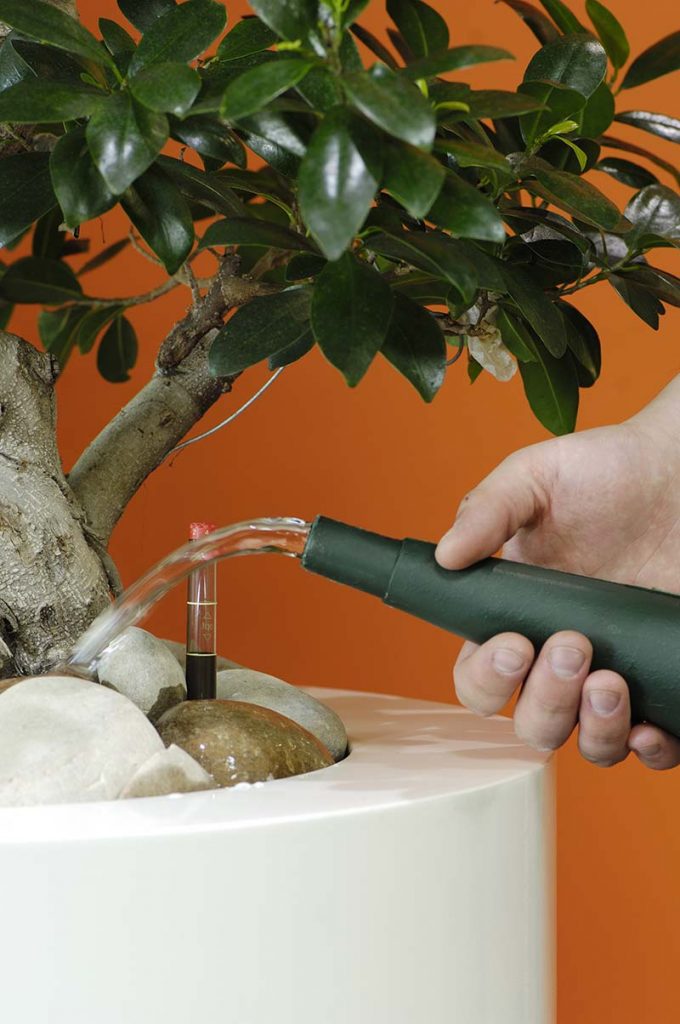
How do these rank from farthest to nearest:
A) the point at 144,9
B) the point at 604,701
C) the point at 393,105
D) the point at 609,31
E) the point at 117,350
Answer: the point at 117,350 < the point at 609,31 < the point at 144,9 < the point at 604,701 < the point at 393,105

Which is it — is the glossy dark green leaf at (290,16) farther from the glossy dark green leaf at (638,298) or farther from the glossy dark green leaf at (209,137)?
the glossy dark green leaf at (638,298)

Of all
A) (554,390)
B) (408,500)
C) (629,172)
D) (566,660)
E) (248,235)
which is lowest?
(408,500)

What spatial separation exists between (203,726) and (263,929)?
23 centimetres

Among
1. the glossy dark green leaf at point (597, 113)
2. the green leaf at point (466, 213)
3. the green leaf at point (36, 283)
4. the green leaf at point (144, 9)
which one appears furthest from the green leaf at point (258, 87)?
the green leaf at point (36, 283)

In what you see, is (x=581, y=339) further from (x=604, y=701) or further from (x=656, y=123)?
(x=604, y=701)

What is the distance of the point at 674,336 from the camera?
232cm

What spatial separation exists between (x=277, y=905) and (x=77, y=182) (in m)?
0.42

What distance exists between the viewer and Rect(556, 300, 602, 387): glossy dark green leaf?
1050 millimetres

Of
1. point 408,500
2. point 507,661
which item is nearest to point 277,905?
point 507,661

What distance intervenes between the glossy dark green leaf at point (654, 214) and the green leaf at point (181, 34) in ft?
1.16

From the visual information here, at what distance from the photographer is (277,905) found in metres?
0.65

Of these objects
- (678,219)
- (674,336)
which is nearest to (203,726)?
(678,219)

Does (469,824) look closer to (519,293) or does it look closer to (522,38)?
(519,293)

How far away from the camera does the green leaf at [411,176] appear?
60 centimetres
